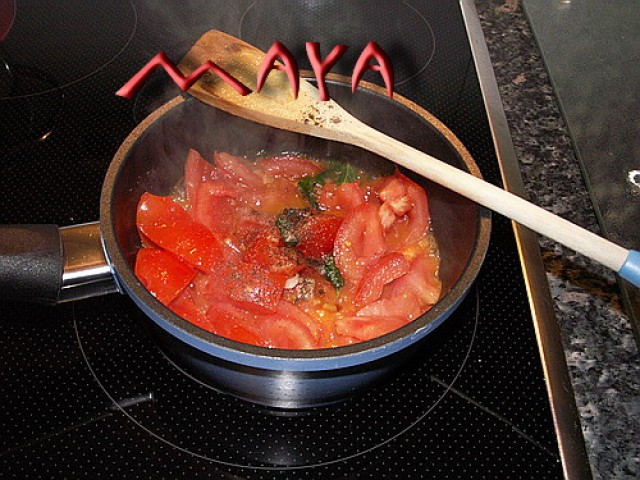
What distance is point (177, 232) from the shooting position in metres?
1.01

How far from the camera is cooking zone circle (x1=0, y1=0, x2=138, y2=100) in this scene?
4.51 feet

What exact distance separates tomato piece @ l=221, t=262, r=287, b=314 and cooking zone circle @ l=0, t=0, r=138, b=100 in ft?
2.28

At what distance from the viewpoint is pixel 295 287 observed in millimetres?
1009

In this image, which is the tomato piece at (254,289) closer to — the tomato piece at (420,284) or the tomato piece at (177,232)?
the tomato piece at (177,232)

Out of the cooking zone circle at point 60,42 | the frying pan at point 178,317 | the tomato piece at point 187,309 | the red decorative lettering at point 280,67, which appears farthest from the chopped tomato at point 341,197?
the cooking zone circle at point 60,42

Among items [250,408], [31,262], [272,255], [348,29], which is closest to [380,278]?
[272,255]

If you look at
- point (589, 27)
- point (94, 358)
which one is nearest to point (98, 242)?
point (94, 358)

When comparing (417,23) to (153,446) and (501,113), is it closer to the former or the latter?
(501,113)

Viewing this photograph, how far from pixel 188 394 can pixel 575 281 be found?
0.64 m

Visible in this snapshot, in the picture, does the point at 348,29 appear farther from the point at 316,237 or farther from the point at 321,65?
the point at 316,237

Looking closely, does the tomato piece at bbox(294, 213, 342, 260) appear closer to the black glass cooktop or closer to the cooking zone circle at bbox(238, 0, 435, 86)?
the black glass cooktop

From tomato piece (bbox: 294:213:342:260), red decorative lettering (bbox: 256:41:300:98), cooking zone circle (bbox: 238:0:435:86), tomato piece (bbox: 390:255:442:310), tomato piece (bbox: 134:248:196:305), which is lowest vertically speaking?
tomato piece (bbox: 390:255:442:310)

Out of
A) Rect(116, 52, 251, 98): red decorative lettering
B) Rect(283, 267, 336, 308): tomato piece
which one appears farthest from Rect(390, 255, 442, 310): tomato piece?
Rect(116, 52, 251, 98): red decorative lettering

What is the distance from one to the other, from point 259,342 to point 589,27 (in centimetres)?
99
